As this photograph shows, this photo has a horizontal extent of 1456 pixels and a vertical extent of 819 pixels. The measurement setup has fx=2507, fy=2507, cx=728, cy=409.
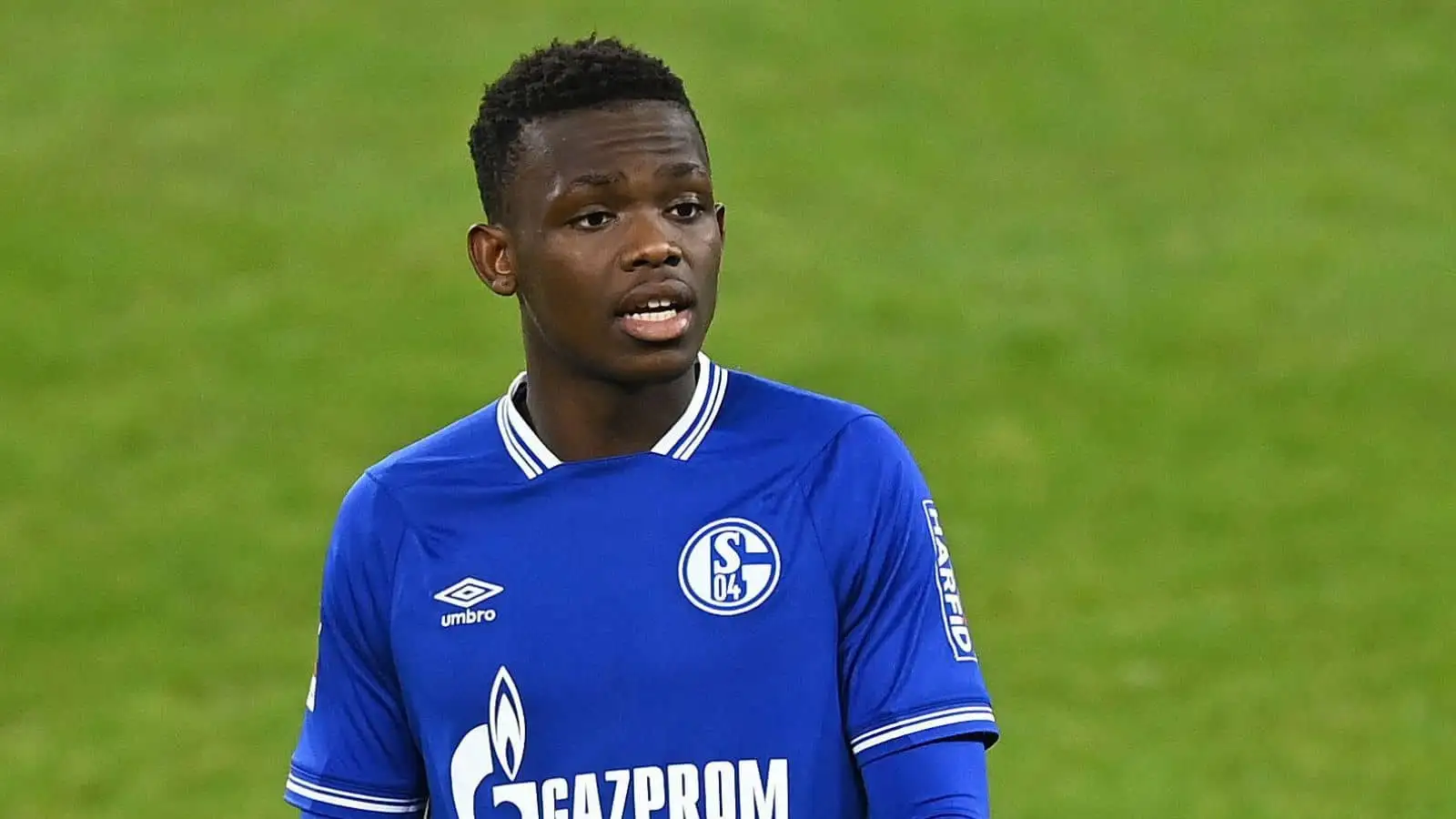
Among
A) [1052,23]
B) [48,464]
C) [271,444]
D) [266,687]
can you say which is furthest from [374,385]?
[1052,23]

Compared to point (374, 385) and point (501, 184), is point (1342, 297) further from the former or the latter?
point (501, 184)

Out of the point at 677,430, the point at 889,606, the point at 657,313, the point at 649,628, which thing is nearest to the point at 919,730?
the point at 889,606

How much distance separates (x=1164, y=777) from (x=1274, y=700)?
0.82 m

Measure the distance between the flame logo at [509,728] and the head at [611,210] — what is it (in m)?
0.47

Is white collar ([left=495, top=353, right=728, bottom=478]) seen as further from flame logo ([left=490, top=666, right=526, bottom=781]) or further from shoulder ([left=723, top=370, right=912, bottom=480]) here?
flame logo ([left=490, top=666, right=526, bottom=781])

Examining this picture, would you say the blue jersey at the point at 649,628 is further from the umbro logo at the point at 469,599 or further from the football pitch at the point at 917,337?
the football pitch at the point at 917,337

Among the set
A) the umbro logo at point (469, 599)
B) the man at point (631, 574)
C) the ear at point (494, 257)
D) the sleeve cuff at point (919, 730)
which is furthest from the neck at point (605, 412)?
the sleeve cuff at point (919, 730)

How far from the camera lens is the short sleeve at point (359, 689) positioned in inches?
141

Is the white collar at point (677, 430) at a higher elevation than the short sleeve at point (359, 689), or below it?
higher

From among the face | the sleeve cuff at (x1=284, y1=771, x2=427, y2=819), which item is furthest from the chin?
the sleeve cuff at (x1=284, y1=771, x2=427, y2=819)

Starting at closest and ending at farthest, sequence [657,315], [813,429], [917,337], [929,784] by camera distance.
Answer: [929,784]
[657,315]
[813,429]
[917,337]

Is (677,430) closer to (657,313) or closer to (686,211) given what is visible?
(657,313)

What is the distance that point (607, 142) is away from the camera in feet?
11.3

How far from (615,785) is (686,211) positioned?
2.61 ft
